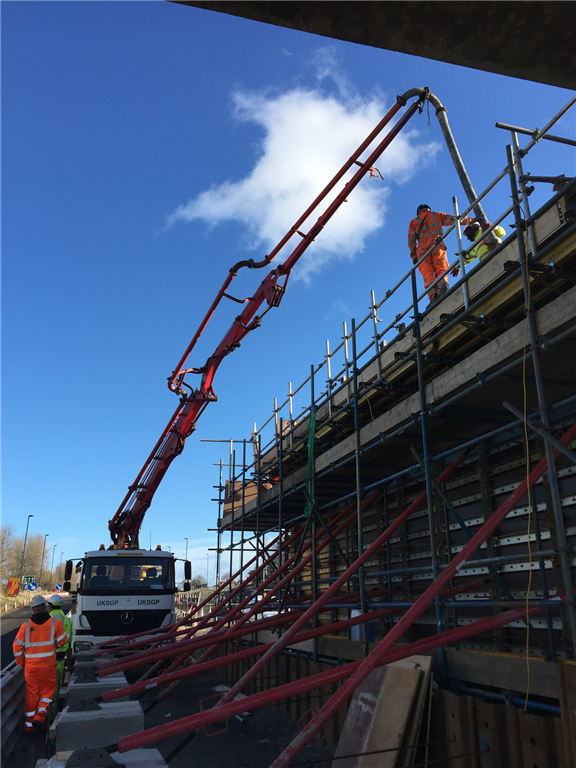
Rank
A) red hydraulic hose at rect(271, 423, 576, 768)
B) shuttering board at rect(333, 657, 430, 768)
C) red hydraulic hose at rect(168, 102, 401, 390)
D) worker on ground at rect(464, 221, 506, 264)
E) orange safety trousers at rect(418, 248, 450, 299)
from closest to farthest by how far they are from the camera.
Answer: red hydraulic hose at rect(271, 423, 576, 768)
shuttering board at rect(333, 657, 430, 768)
worker on ground at rect(464, 221, 506, 264)
orange safety trousers at rect(418, 248, 450, 299)
red hydraulic hose at rect(168, 102, 401, 390)

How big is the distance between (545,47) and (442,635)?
487cm

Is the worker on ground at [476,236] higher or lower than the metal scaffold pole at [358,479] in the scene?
higher

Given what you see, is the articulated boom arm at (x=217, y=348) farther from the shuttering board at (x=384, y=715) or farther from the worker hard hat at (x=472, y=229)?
the shuttering board at (x=384, y=715)

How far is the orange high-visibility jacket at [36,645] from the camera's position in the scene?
26.3 ft

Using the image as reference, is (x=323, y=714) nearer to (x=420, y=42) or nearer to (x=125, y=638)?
(x=420, y=42)

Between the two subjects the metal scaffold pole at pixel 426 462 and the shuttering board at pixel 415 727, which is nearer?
the shuttering board at pixel 415 727

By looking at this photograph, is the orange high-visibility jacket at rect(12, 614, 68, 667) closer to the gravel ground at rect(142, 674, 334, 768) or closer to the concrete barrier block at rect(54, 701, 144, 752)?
the gravel ground at rect(142, 674, 334, 768)

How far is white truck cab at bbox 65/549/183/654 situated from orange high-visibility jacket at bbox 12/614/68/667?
348 cm

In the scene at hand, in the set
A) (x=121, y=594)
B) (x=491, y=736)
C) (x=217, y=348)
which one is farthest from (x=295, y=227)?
(x=491, y=736)

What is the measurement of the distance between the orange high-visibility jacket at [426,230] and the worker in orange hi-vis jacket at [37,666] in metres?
8.14

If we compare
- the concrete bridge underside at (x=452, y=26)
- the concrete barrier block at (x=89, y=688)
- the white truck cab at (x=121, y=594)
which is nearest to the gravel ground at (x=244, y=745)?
the concrete barrier block at (x=89, y=688)

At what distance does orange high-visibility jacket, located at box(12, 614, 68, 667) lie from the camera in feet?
26.3

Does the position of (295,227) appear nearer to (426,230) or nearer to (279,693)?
(426,230)

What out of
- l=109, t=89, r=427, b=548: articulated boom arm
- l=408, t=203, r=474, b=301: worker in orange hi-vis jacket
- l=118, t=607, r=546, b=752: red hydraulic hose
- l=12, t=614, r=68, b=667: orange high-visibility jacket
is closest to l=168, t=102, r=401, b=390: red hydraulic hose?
l=109, t=89, r=427, b=548: articulated boom arm
